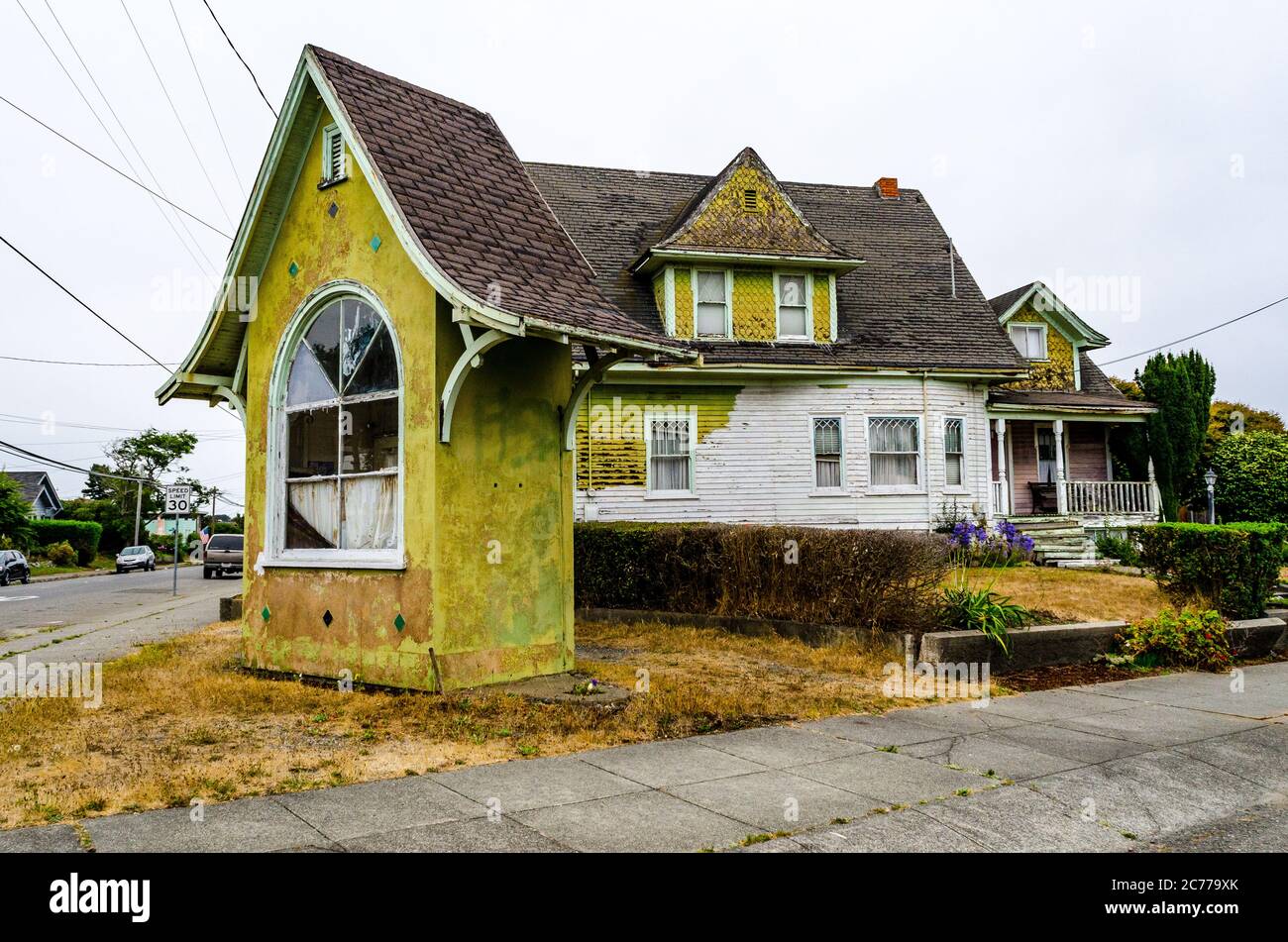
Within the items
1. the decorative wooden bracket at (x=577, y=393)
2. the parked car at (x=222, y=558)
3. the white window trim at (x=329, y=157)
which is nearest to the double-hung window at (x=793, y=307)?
the decorative wooden bracket at (x=577, y=393)

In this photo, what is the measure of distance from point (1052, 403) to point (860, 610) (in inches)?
590

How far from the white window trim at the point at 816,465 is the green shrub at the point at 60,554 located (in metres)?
46.0

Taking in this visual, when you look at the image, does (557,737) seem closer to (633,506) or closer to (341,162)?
(341,162)

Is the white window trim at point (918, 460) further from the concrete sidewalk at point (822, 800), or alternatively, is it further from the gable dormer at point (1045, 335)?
the concrete sidewalk at point (822, 800)

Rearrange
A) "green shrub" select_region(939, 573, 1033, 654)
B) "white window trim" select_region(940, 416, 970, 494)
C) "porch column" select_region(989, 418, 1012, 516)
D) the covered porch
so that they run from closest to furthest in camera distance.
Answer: "green shrub" select_region(939, 573, 1033, 654)
"white window trim" select_region(940, 416, 970, 494)
"porch column" select_region(989, 418, 1012, 516)
the covered porch

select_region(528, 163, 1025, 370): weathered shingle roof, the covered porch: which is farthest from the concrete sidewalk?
the covered porch

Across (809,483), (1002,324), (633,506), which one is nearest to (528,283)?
(633,506)

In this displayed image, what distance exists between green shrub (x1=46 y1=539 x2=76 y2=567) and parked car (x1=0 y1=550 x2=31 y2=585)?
51.0 ft

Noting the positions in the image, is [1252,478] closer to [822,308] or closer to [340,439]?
[822,308]

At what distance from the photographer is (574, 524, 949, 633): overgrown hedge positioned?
1062 centimetres

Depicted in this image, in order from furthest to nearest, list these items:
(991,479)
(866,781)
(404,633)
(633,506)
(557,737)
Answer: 1. (991,479)
2. (633,506)
3. (404,633)
4. (557,737)
5. (866,781)

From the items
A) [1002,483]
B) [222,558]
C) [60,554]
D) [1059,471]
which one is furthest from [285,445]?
[60,554]

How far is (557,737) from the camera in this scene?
688 cm

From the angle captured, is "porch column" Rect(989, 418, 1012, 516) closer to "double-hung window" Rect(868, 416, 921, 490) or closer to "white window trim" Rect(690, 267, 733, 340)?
"double-hung window" Rect(868, 416, 921, 490)
